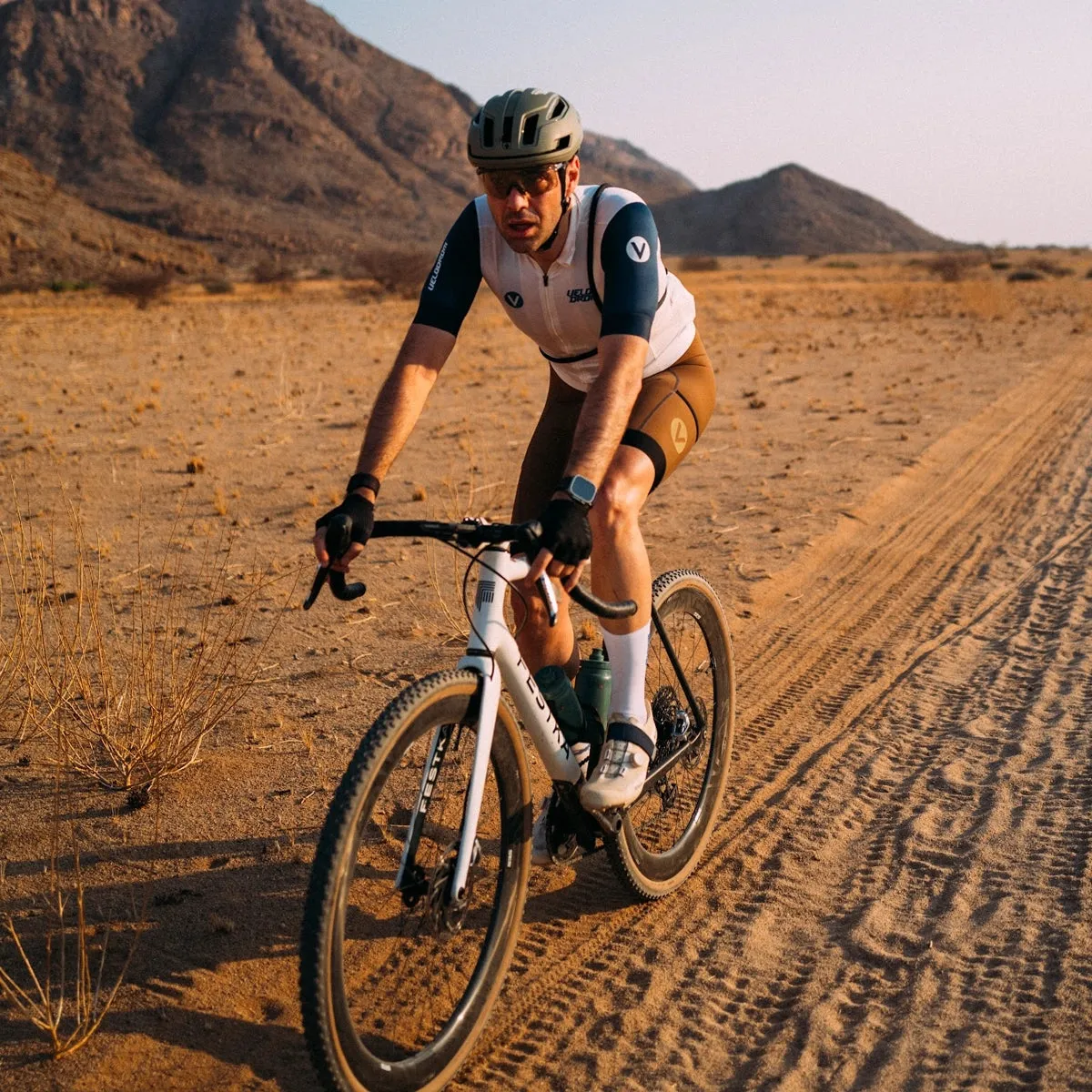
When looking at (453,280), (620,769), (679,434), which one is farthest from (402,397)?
(620,769)

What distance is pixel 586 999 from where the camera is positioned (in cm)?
329

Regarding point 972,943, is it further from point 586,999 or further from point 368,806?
point 368,806

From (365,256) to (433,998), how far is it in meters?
41.7

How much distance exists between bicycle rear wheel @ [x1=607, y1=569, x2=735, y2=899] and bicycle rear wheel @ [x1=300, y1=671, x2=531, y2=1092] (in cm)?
50

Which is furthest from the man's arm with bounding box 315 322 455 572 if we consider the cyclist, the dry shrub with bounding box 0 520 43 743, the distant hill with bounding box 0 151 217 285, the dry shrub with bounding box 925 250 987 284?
the dry shrub with bounding box 925 250 987 284

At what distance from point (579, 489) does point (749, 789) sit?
213 centimetres

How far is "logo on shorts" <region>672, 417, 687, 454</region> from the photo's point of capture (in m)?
3.62

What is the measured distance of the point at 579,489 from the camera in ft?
9.62

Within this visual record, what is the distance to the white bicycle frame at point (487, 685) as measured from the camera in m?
2.77

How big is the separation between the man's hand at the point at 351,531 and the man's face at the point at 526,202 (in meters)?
0.93

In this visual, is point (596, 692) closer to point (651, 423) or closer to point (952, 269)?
point (651, 423)

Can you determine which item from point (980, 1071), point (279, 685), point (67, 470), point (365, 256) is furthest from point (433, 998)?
point (365, 256)

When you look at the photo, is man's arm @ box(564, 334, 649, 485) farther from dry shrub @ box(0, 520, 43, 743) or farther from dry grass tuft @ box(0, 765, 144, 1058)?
dry shrub @ box(0, 520, 43, 743)

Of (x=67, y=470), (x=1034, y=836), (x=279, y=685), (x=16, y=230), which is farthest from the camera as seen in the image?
(x=16, y=230)
